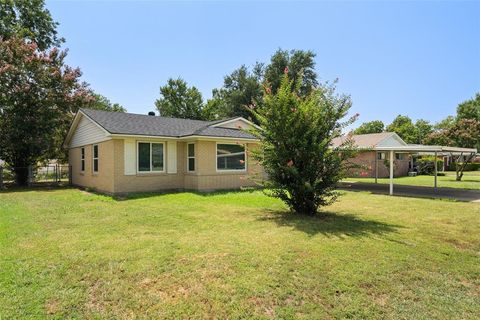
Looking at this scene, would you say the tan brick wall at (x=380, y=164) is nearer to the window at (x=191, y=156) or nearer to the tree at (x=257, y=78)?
the window at (x=191, y=156)

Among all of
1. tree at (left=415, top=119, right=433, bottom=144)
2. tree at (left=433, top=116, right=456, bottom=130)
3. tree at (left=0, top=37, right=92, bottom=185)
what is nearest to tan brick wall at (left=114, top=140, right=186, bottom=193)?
tree at (left=0, top=37, right=92, bottom=185)

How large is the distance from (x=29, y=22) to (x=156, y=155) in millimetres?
21917

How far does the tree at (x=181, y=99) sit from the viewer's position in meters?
41.9

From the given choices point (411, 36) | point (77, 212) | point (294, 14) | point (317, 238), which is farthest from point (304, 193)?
point (411, 36)

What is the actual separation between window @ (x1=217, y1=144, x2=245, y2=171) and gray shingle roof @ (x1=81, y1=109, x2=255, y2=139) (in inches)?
24.6

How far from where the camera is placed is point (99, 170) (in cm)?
1414

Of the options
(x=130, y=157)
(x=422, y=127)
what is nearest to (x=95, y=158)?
(x=130, y=157)

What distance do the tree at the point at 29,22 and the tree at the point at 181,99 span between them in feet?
53.1

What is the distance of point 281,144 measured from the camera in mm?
8125

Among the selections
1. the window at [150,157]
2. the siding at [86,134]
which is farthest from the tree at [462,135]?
the siding at [86,134]

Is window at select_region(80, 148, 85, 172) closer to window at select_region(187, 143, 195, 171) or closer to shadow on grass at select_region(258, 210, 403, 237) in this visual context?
window at select_region(187, 143, 195, 171)

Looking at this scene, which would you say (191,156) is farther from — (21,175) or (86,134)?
(21,175)

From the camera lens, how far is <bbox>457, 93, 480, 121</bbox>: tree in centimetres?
5105

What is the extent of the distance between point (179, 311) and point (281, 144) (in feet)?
18.4
